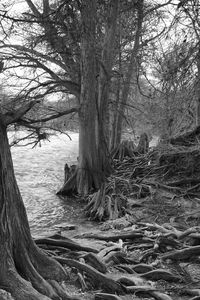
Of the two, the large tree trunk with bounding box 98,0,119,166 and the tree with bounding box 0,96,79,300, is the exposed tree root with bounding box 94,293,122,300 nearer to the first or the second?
the tree with bounding box 0,96,79,300

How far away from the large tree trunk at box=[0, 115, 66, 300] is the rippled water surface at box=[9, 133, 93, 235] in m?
5.51

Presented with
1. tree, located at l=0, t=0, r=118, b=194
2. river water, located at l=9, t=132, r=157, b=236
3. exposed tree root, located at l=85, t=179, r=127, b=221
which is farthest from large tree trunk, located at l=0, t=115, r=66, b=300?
tree, located at l=0, t=0, r=118, b=194

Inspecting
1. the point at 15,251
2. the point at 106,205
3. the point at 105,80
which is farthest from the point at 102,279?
the point at 105,80

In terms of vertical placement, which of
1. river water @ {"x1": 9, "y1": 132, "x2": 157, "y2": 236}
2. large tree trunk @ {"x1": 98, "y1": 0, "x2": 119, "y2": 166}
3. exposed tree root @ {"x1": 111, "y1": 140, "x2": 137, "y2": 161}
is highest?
large tree trunk @ {"x1": 98, "y1": 0, "x2": 119, "y2": 166}

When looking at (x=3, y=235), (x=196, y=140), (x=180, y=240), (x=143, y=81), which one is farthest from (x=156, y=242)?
(x=143, y=81)

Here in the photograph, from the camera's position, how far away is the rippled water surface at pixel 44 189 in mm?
12239

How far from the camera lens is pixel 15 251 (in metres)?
4.42

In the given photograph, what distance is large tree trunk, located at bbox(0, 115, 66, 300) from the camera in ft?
13.4

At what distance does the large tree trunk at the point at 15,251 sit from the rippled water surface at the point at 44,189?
18.1 feet

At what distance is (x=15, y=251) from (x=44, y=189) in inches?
503

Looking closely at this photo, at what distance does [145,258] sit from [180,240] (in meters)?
0.74

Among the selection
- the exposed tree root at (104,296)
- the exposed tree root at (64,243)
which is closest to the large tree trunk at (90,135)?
the exposed tree root at (64,243)

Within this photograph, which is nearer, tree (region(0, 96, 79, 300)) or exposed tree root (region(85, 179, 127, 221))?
tree (region(0, 96, 79, 300))

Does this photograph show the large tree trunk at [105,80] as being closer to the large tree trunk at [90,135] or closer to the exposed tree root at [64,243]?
the large tree trunk at [90,135]
